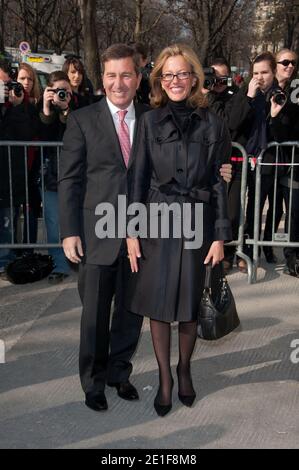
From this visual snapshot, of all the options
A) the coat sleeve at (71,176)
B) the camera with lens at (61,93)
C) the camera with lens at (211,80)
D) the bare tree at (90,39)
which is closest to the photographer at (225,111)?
the camera with lens at (211,80)

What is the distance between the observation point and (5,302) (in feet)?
17.3

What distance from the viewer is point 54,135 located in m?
5.99

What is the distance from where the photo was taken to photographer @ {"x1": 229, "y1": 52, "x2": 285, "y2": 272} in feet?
18.4

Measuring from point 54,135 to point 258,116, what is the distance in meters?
1.97

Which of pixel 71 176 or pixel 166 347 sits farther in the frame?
pixel 166 347

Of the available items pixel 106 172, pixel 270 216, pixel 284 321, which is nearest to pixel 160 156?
pixel 106 172

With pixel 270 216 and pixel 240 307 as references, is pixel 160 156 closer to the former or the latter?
pixel 240 307

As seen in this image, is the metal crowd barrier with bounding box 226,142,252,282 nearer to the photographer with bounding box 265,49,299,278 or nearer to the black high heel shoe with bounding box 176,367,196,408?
the photographer with bounding box 265,49,299,278

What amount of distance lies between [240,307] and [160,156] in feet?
7.53

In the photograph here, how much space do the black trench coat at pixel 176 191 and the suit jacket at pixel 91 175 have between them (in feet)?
0.37

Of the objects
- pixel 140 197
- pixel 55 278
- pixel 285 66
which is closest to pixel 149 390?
pixel 140 197

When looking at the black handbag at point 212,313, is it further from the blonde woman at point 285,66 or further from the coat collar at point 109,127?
the blonde woman at point 285,66

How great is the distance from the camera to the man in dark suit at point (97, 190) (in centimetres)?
325

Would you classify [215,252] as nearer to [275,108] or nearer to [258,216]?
[258,216]
